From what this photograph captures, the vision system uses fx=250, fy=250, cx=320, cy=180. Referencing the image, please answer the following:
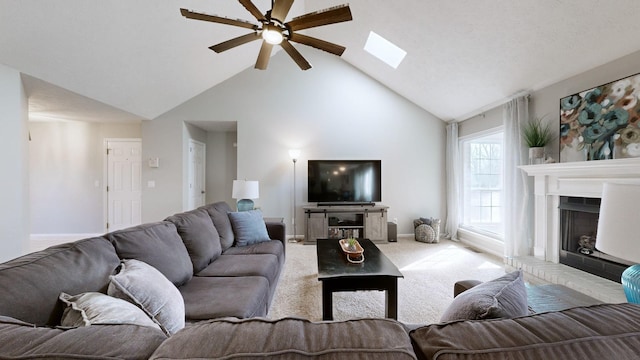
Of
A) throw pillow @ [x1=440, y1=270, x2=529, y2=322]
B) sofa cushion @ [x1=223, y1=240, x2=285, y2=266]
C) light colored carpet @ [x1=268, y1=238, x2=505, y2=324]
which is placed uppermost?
throw pillow @ [x1=440, y1=270, x2=529, y2=322]

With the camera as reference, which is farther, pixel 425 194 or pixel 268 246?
pixel 425 194

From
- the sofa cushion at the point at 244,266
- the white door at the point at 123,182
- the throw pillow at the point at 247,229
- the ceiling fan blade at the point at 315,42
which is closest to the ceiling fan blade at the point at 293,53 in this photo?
the ceiling fan blade at the point at 315,42

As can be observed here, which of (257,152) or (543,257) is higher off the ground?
(257,152)

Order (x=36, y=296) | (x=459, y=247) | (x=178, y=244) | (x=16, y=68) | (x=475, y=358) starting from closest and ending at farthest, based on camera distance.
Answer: (x=475, y=358), (x=36, y=296), (x=178, y=244), (x=16, y=68), (x=459, y=247)

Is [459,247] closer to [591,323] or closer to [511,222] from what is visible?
[511,222]

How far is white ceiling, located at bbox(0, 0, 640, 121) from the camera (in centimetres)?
230

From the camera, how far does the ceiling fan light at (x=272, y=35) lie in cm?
208

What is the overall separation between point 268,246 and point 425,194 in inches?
143

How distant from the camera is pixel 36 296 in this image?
0.92m

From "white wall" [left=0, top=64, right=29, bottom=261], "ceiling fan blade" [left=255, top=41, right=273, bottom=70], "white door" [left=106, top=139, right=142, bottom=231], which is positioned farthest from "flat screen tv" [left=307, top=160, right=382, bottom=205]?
"white wall" [left=0, top=64, right=29, bottom=261]

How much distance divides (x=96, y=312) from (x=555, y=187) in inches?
159

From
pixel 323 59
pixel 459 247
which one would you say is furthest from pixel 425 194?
pixel 323 59

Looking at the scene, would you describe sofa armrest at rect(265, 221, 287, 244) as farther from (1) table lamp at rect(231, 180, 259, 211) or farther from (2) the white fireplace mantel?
(2) the white fireplace mantel

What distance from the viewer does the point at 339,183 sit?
478 cm
